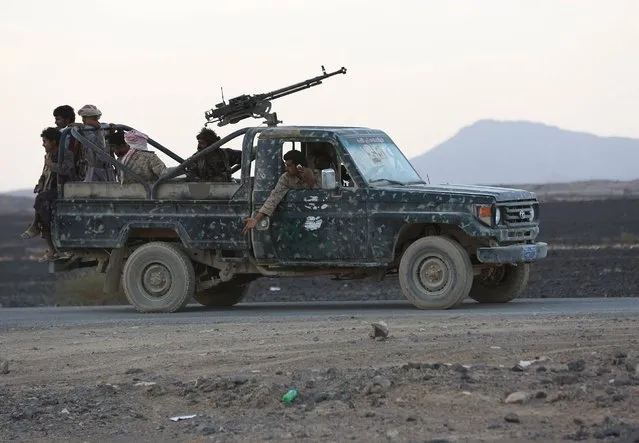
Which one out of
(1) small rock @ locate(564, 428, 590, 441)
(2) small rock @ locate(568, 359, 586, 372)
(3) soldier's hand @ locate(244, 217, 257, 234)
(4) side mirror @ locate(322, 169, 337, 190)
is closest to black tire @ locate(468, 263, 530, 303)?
(4) side mirror @ locate(322, 169, 337, 190)

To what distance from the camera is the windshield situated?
63.4 ft

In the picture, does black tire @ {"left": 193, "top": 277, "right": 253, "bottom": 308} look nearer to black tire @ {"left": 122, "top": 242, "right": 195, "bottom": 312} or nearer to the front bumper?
black tire @ {"left": 122, "top": 242, "right": 195, "bottom": 312}

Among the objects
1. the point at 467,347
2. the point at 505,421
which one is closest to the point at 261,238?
the point at 467,347

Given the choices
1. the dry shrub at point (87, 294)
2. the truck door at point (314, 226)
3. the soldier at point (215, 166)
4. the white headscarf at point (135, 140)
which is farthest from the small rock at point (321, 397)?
the dry shrub at point (87, 294)

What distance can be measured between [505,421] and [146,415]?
8.87 feet

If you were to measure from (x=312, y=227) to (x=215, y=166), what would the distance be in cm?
166

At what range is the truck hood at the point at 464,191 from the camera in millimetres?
18844

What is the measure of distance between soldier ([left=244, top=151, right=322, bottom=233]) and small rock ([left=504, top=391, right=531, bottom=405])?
7702 mm

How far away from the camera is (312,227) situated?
19359 mm

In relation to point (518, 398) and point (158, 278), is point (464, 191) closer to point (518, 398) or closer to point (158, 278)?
point (158, 278)

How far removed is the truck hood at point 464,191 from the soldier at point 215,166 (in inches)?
81.2

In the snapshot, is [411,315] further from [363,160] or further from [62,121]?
[62,121]

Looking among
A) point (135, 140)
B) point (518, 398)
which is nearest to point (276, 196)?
point (135, 140)

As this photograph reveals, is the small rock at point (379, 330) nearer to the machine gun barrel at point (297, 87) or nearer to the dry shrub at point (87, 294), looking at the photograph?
the machine gun barrel at point (297, 87)
